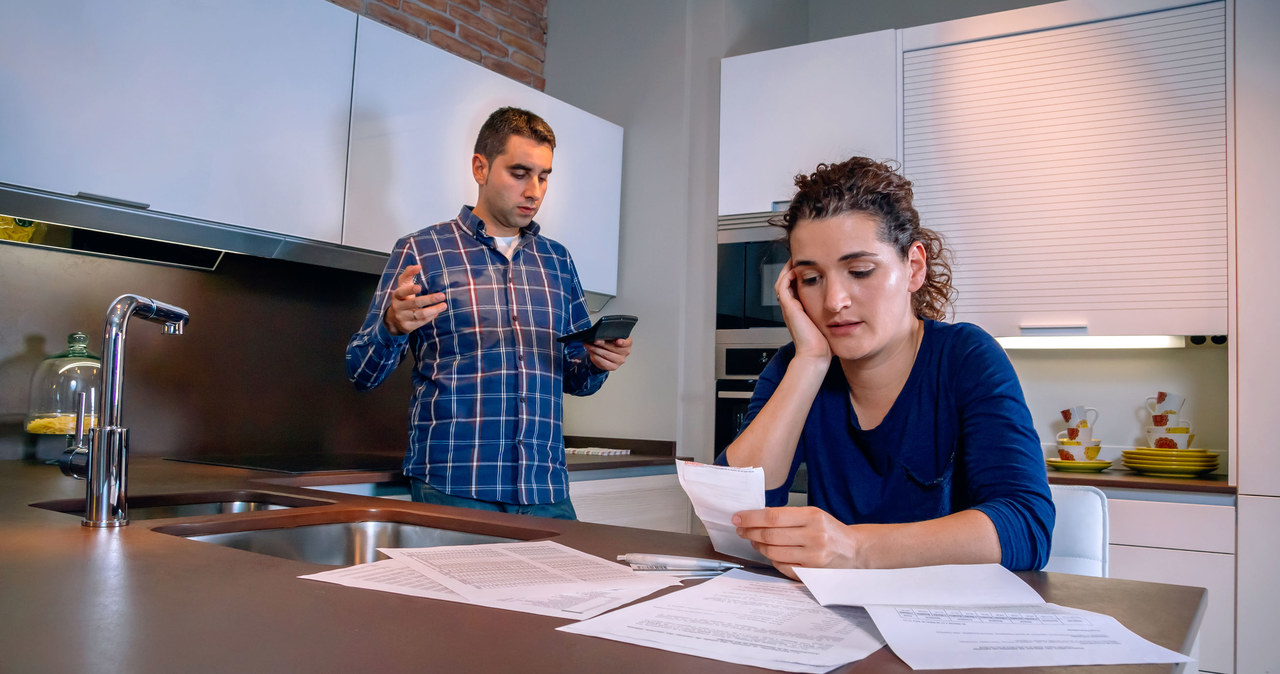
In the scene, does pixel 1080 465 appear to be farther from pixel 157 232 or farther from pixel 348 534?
pixel 157 232

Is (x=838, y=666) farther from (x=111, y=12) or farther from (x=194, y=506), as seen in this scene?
(x=111, y=12)

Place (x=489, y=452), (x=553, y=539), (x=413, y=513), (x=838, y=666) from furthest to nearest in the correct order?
(x=489, y=452) < (x=413, y=513) < (x=553, y=539) < (x=838, y=666)

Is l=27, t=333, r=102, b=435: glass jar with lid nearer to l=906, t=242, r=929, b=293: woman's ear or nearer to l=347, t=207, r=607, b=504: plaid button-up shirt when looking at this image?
l=347, t=207, r=607, b=504: plaid button-up shirt

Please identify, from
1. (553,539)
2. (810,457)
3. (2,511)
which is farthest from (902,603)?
(2,511)

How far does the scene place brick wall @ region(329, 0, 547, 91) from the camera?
3119 millimetres

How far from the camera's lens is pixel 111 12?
195 centimetres

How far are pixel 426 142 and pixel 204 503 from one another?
1.40 meters

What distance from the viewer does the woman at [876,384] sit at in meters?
1.28

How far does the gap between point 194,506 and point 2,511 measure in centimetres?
35

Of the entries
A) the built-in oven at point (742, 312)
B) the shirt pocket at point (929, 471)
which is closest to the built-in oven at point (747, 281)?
the built-in oven at point (742, 312)

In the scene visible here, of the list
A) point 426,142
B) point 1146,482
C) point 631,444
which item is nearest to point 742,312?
point 631,444

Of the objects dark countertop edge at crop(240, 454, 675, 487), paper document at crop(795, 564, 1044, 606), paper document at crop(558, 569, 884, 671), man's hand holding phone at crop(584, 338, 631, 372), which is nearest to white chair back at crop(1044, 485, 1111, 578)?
paper document at crop(795, 564, 1044, 606)

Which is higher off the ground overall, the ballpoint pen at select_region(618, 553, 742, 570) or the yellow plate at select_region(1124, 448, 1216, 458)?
the yellow plate at select_region(1124, 448, 1216, 458)

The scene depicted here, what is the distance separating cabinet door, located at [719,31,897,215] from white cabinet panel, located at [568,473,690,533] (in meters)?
1.03
